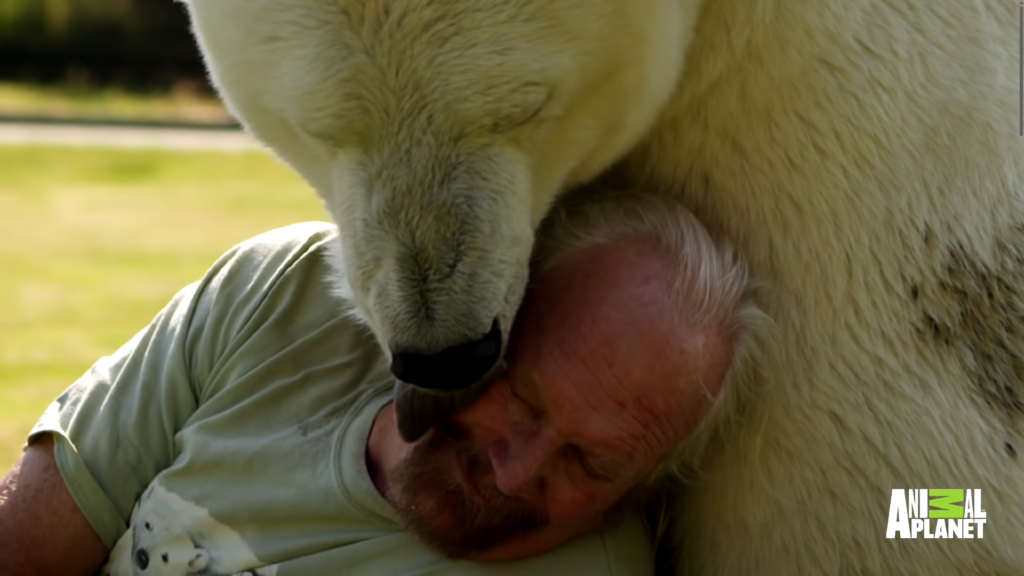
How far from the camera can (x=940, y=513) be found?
1401mm

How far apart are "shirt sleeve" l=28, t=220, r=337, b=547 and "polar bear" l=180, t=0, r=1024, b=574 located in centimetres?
34

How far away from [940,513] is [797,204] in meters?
0.35

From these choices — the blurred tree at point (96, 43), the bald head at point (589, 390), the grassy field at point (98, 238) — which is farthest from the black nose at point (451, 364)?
the blurred tree at point (96, 43)

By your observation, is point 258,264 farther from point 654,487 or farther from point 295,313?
point 654,487

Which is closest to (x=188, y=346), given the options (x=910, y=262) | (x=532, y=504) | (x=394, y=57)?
(x=532, y=504)

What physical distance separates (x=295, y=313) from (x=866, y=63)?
0.74m

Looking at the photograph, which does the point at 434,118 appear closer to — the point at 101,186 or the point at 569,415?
Result: the point at 569,415

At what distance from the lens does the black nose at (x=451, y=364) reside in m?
1.22

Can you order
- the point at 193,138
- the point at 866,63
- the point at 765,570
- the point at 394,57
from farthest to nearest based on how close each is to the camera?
the point at 193,138
the point at 765,570
the point at 866,63
the point at 394,57

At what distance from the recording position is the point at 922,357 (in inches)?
55.2

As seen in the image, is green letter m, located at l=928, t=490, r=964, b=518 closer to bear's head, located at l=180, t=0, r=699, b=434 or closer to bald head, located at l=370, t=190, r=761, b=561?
bald head, located at l=370, t=190, r=761, b=561

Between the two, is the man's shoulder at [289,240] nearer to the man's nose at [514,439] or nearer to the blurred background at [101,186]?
the blurred background at [101,186]

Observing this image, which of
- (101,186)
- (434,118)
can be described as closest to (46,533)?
(434,118)

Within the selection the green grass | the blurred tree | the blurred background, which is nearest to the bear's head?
the blurred background
